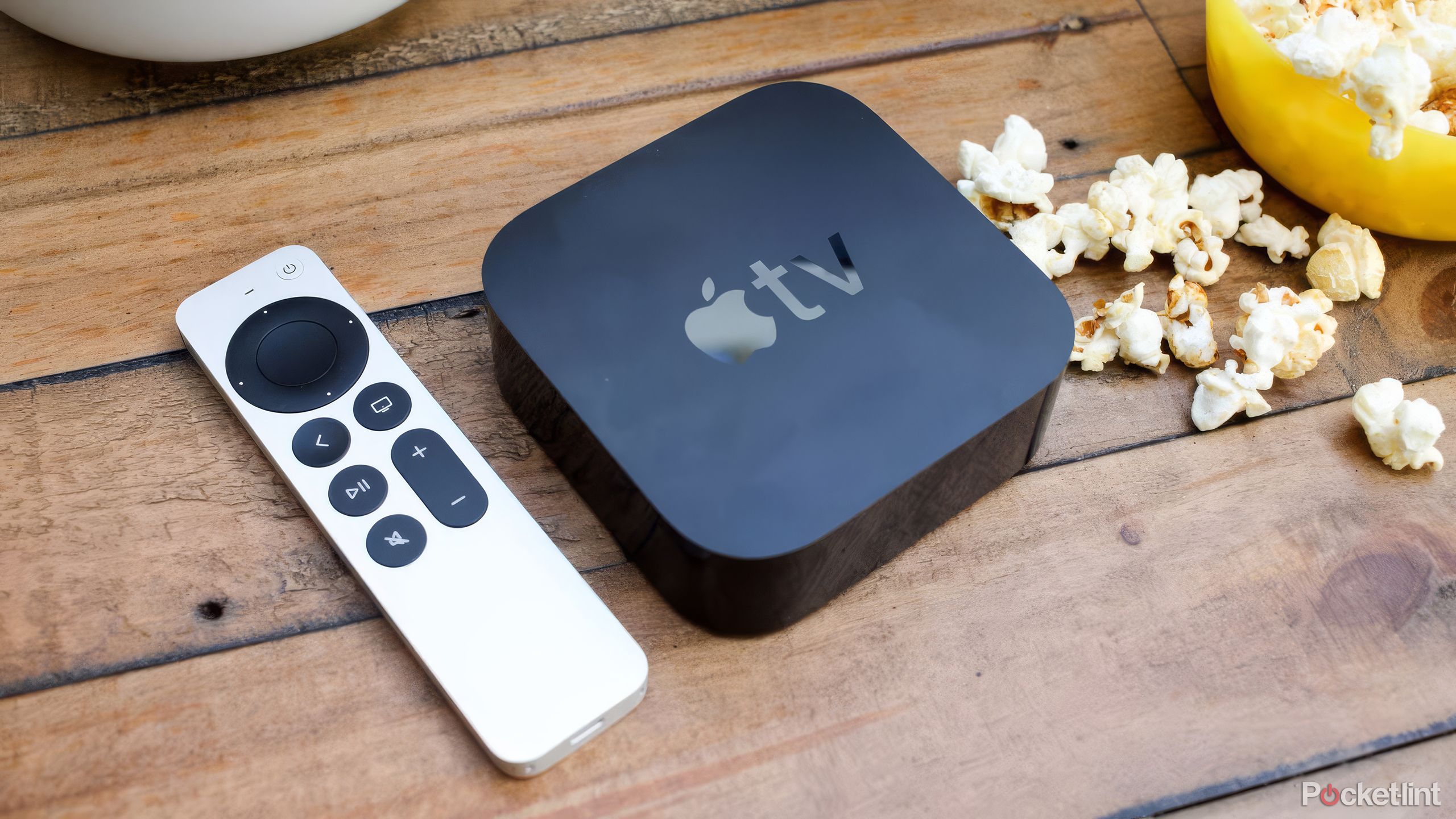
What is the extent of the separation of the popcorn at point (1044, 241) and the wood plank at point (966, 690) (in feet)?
0.38

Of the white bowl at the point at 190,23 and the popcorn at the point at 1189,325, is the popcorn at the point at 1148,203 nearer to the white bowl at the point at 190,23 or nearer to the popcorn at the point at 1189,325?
the popcorn at the point at 1189,325

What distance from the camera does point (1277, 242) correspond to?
59cm

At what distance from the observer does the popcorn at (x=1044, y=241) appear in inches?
22.3

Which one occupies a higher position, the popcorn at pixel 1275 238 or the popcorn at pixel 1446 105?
the popcorn at pixel 1446 105

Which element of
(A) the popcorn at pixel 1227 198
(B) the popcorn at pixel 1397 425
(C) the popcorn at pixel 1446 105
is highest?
(C) the popcorn at pixel 1446 105

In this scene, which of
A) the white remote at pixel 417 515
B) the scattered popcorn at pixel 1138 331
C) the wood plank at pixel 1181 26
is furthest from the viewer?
the wood plank at pixel 1181 26

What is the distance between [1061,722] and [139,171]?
1.88ft

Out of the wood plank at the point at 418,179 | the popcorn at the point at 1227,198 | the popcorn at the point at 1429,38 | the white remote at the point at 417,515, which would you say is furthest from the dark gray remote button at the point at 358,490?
the popcorn at the point at 1429,38

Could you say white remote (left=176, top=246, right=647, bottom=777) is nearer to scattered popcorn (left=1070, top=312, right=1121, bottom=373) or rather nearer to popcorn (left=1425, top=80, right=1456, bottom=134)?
scattered popcorn (left=1070, top=312, right=1121, bottom=373)

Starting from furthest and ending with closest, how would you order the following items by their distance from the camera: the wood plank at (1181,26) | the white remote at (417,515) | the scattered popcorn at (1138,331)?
the wood plank at (1181,26) → the scattered popcorn at (1138,331) → the white remote at (417,515)

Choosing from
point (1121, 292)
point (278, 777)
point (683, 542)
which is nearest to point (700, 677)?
point (683, 542)

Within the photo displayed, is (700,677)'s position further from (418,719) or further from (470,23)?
(470,23)

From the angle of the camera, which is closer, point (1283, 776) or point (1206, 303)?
point (1283, 776)

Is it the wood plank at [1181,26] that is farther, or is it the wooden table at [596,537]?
the wood plank at [1181,26]
